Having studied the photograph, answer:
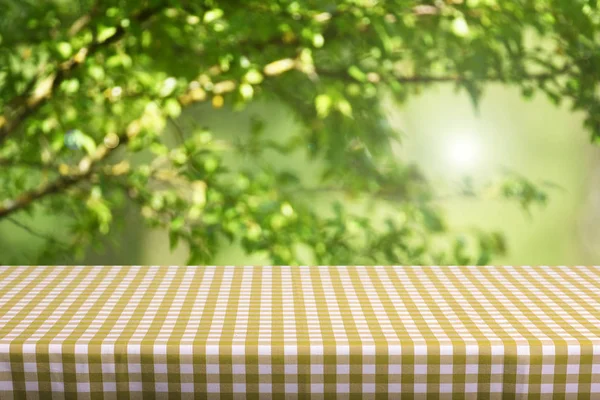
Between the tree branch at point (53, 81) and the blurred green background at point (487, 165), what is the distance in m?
0.31

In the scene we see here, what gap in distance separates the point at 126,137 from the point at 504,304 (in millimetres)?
1432

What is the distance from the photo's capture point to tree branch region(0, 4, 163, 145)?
7.75ft

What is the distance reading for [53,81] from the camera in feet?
7.92

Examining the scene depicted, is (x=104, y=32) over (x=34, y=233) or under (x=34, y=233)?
over

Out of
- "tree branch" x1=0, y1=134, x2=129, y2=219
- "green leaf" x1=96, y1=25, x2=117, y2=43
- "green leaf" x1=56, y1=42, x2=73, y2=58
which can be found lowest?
"tree branch" x1=0, y1=134, x2=129, y2=219

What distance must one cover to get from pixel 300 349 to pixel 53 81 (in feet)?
5.12

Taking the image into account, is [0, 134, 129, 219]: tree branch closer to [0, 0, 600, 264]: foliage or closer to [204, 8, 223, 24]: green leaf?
[0, 0, 600, 264]: foliage

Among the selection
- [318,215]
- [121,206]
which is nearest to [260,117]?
[318,215]

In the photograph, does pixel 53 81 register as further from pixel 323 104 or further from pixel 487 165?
pixel 487 165

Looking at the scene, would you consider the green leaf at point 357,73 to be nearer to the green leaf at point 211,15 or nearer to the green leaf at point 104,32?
the green leaf at point 211,15

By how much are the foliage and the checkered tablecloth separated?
105 centimetres

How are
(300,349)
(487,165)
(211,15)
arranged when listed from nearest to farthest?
(300,349), (211,15), (487,165)

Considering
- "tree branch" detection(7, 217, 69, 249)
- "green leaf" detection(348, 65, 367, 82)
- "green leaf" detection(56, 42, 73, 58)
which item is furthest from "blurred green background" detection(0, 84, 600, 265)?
"green leaf" detection(56, 42, 73, 58)

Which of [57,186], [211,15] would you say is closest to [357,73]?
[211,15]
